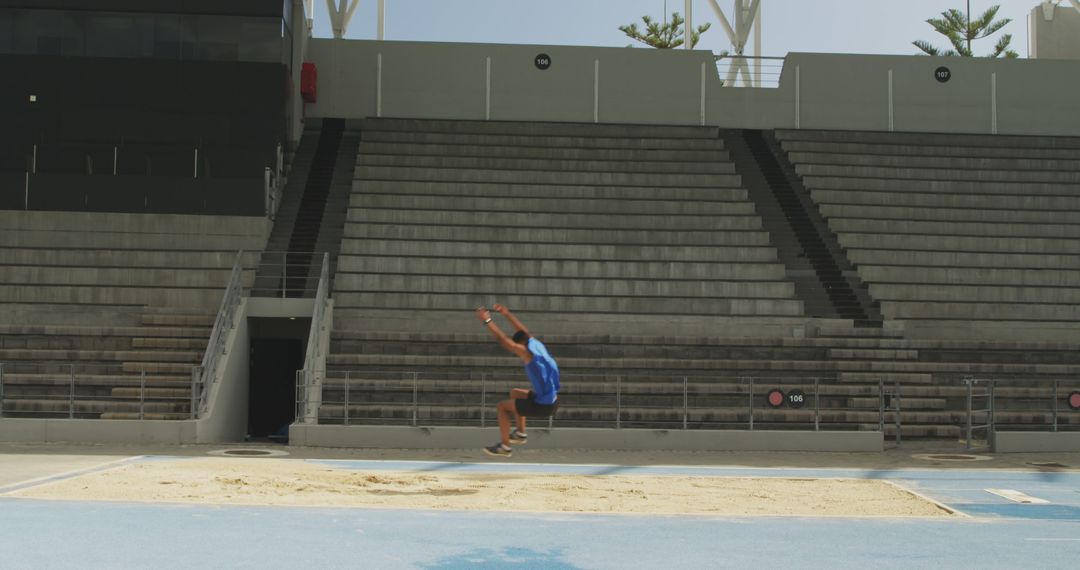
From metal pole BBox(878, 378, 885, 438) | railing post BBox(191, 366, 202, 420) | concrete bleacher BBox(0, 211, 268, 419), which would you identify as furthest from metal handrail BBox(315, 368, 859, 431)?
concrete bleacher BBox(0, 211, 268, 419)

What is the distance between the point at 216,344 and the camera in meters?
20.2

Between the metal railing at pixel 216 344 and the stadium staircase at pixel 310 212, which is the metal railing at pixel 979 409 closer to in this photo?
the stadium staircase at pixel 310 212

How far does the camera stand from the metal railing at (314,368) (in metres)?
19.2

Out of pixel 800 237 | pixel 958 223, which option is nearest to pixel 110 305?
pixel 800 237

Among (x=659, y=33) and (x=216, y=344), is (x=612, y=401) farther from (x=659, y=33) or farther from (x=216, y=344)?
(x=659, y=33)

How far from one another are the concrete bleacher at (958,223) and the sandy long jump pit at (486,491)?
9.89m

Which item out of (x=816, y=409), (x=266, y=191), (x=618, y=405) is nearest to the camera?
(x=618, y=405)

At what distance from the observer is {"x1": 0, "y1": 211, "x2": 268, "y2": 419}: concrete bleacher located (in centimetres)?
1989

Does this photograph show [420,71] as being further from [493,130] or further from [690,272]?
[690,272]

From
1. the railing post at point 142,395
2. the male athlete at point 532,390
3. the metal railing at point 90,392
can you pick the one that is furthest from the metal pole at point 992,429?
the railing post at point 142,395

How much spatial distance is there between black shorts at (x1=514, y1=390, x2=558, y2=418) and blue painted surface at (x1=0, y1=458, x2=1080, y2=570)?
3.55 ft

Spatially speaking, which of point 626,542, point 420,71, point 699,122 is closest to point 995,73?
point 699,122

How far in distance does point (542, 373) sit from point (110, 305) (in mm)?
14027

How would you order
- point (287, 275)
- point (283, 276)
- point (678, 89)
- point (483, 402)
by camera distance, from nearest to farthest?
point (483, 402), point (283, 276), point (287, 275), point (678, 89)
